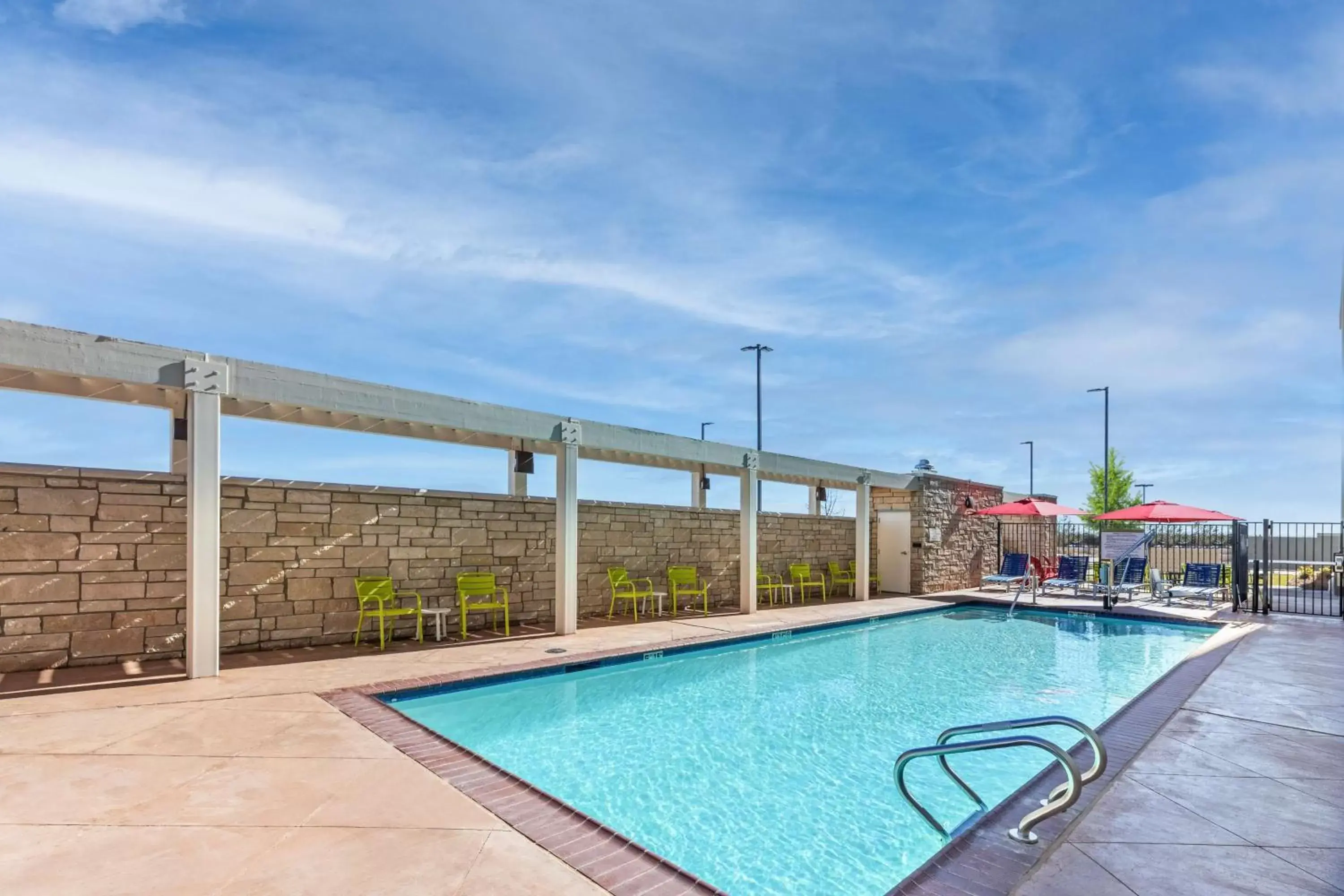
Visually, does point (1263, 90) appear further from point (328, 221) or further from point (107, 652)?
point (107, 652)

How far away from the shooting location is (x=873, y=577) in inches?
640

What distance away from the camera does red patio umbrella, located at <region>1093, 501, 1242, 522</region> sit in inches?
525

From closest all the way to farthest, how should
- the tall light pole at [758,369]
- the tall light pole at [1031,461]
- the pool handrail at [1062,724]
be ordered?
the pool handrail at [1062,724] < the tall light pole at [758,369] < the tall light pole at [1031,461]

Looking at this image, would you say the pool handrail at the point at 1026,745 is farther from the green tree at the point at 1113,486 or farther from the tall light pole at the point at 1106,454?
the green tree at the point at 1113,486

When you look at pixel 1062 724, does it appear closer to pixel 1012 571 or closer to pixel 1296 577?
pixel 1012 571

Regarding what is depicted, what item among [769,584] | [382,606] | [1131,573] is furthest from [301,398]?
[1131,573]

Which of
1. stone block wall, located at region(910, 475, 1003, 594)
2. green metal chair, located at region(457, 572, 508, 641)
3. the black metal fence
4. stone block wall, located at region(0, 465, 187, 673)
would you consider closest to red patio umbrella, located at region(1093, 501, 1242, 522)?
the black metal fence

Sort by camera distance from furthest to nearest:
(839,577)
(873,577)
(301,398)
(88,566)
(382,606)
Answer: (873,577) → (839,577) → (382,606) → (301,398) → (88,566)

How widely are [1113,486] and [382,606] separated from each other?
97.2 ft

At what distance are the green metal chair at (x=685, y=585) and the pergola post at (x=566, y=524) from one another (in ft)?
8.82

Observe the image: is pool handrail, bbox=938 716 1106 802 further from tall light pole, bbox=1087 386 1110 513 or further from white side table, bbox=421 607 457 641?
tall light pole, bbox=1087 386 1110 513

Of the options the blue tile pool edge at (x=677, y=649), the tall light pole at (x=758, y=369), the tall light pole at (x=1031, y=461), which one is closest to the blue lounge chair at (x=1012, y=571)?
the blue tile pool edge at (x=677, y=649)

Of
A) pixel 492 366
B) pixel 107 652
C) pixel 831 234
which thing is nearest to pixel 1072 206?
pixel 831 234

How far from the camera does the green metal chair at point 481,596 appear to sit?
8.90 metres
